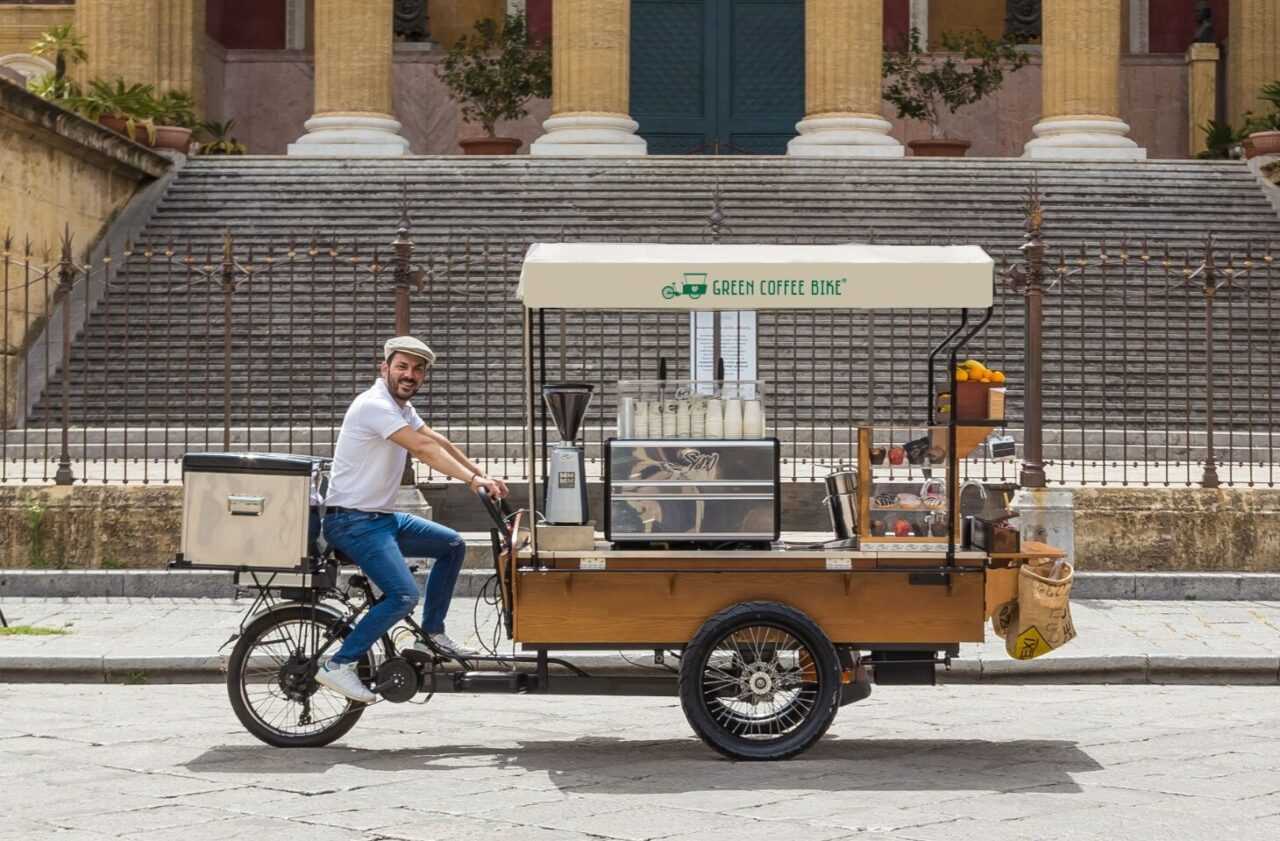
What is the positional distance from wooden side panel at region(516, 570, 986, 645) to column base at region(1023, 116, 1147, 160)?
19205 millimetres

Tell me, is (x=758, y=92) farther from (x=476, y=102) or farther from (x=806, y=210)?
(x=806, y=210)

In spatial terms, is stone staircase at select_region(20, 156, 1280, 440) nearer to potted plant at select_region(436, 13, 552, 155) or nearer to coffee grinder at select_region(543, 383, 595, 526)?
potted plant at select_region(436, 13, 552, 155)

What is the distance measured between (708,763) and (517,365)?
11.0 m

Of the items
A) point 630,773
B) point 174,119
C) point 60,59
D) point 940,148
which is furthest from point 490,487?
point 940,148

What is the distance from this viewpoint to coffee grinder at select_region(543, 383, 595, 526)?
8844 mm

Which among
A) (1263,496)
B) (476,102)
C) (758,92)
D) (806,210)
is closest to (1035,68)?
(758,92)

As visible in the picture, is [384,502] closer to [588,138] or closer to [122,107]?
[122,107]

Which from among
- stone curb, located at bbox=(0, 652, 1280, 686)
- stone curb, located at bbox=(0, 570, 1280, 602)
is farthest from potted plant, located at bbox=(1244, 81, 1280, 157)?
stone curb, located at bbox=(0, 652, 1280, 686)

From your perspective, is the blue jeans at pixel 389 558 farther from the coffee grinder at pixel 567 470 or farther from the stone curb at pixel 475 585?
the stone curb at pixel 475 585

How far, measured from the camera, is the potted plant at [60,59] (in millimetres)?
25562

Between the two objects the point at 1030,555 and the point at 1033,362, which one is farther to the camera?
the point at 1033,362

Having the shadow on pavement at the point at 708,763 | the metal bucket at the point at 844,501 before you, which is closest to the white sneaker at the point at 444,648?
the shadow on pavement at the point at 708,763

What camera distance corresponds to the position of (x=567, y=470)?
29.0ft

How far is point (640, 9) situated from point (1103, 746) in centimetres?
2540
